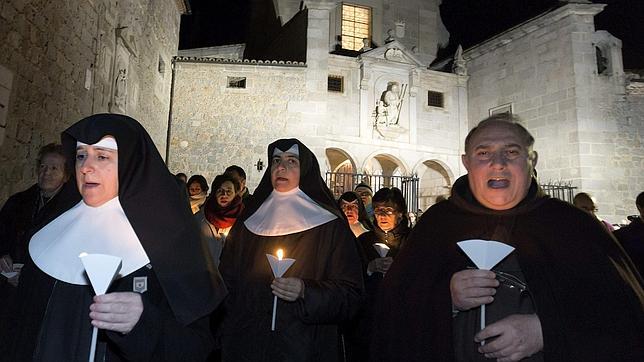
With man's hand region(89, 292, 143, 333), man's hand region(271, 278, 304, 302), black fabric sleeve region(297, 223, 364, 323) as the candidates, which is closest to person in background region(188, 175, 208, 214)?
black fabric sleeve region(297, 223, 364, 323)

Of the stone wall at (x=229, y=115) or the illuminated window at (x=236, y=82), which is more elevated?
the illuminated window at (x=236, y=82)

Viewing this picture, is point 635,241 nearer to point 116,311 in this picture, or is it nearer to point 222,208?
point 222,208

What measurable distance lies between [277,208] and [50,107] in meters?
5.68

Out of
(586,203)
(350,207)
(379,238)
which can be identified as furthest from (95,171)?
(586,203)

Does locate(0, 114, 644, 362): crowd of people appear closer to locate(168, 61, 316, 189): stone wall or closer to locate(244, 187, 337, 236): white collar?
locate(244, 187, 337, 236): white collar

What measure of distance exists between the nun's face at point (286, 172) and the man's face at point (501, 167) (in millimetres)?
1517

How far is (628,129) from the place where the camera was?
53.7 ft

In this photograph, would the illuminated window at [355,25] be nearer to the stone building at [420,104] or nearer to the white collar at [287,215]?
the stone building at [420,104]

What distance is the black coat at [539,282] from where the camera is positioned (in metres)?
1.90

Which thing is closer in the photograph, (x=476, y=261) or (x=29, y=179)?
(x=476, y=261)

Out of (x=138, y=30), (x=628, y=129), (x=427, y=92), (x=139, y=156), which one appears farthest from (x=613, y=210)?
(x=139, y=156)

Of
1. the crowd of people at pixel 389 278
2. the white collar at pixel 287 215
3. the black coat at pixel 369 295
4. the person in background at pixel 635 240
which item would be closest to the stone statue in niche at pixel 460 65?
the person in background at pixel 635 240

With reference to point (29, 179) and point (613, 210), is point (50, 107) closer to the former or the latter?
point (29, 179)

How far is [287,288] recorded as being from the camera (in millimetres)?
2672
